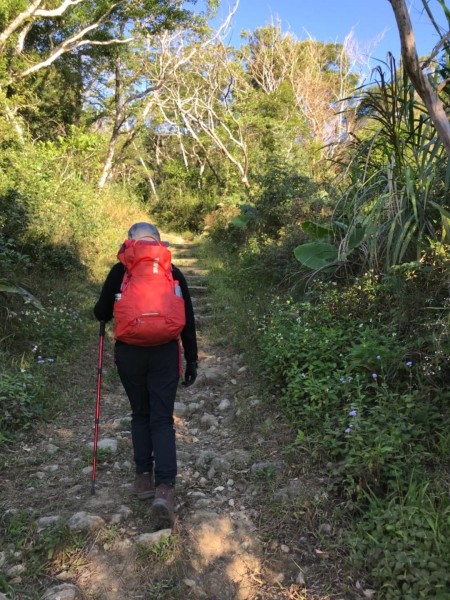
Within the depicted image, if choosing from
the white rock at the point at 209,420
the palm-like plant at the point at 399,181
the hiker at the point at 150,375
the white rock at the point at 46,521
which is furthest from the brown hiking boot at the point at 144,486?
the palm-like plant at the point at 399,181

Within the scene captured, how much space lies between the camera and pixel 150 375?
3.21 m

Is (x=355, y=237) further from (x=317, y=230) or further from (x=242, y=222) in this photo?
(x=242, y=222)

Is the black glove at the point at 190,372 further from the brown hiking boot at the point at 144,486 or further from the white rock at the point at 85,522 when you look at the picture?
the white rock at the point at 85,522

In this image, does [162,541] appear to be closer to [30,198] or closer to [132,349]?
[132,349]

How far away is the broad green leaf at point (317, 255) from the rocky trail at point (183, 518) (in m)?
2.17

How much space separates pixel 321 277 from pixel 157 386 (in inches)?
139

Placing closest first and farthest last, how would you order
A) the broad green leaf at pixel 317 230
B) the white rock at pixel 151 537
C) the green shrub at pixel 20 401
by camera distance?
the white rock at pixel 151 537 < the green shrub at pixel 20 401 < the broad green leaf at pixel 317 230

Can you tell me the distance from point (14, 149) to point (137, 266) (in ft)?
27.2

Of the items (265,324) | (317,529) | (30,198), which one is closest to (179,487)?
(317,529)

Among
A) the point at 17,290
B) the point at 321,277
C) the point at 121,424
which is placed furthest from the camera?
the point at 321,277

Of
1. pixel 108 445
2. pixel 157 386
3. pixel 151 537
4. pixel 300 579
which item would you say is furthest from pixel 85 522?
pixel 300 579

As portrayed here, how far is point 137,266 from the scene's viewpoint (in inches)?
120

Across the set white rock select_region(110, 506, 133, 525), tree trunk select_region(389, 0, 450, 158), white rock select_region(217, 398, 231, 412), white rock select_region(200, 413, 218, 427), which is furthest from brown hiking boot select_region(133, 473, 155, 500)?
tree trunk select_region(389, 0, 450, 158)

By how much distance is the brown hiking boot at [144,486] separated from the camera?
3.30 meters
